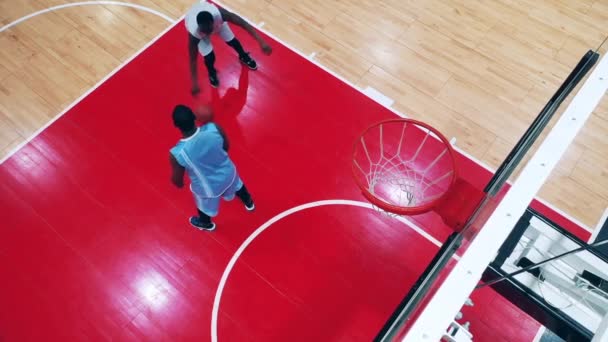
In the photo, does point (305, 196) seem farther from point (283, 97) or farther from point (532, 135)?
point (532, 135)

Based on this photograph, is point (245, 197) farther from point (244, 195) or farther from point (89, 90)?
point (89, 90)

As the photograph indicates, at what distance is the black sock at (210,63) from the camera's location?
439cm

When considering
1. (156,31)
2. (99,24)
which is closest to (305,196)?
(156,31)

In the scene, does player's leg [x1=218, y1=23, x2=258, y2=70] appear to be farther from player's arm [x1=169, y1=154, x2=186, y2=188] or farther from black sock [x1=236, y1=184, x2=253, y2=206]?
player's arm [x1=169, y1=154, x2=186, y2=188]

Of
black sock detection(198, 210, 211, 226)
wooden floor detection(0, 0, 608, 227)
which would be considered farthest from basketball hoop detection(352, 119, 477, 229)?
black sock detection(198, 210, 211, 226)

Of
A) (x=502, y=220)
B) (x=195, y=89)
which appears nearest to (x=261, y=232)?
(x=195, y=89)

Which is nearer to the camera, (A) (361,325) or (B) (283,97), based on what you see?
(A) (361,325)

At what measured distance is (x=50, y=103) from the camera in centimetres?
469

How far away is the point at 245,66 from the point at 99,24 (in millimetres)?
1947

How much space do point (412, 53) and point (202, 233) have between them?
313cm

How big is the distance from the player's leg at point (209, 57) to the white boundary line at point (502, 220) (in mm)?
3177

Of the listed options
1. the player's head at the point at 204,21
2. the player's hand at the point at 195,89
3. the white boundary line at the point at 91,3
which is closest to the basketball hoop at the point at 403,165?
the player's head at the point at 204,21

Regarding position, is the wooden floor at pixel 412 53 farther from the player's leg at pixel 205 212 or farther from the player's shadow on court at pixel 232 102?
the player's leg at pixel 205 212

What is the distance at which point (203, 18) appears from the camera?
3.82 metres
